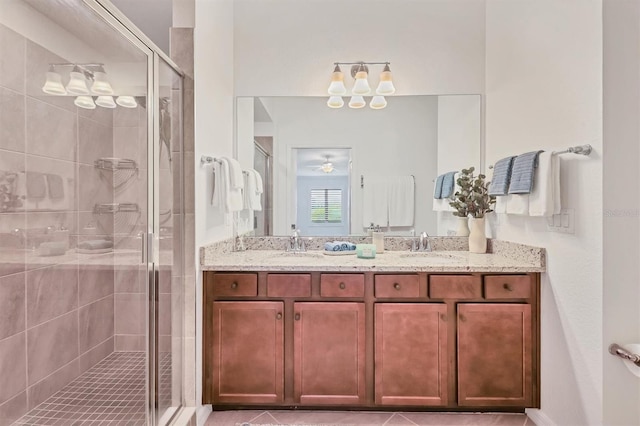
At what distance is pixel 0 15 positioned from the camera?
131 cm

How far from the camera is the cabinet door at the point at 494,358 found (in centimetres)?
205

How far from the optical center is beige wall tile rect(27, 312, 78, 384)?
1460 millimetres

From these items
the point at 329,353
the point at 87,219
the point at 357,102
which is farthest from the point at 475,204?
the point at 87,219

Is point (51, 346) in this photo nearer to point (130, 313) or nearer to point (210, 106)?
point (130, 313)

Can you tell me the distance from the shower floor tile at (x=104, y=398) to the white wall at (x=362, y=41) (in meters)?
1.91

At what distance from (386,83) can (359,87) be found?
0.64 ft

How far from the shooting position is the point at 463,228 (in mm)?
2734

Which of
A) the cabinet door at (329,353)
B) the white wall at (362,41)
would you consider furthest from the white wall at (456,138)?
the cabinet door at (329,353)

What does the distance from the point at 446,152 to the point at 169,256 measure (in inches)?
79.3

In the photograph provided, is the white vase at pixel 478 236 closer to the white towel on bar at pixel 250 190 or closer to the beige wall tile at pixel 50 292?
the white towel on bar at pixel 250 190

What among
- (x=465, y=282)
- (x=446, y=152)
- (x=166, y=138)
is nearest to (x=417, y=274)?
(x=465, y=282)

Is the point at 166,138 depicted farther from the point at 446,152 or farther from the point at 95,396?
the point at 446,152

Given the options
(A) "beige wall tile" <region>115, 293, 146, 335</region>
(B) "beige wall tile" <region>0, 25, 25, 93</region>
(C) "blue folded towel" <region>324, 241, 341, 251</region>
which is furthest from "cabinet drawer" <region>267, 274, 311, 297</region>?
(B) "beige wall tile" <region>0, 25, 25, 93</region>

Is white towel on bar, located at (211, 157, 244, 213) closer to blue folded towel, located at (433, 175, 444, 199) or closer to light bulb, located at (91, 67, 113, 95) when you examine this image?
light bulb, located at (91, 67, 113, 95)
